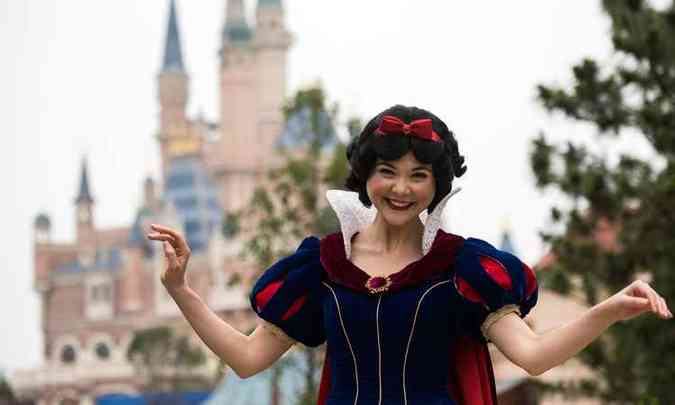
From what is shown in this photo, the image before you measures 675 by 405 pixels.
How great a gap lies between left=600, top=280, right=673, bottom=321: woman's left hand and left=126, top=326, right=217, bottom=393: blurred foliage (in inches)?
2565

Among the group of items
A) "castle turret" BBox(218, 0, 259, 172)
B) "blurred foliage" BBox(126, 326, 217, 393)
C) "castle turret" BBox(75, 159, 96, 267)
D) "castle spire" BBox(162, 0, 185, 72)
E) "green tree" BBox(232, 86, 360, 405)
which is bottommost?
"blurred foliage" BBox(126, 326, 217, 393)

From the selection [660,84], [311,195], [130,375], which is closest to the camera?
[660,84]

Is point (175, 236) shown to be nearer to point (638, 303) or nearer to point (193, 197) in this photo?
point (638, 303)

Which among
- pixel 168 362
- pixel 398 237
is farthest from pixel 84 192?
pixel 398 237

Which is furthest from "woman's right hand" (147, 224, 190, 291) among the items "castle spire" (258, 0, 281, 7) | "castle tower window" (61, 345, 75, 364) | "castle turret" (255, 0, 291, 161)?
"castle tower window" (61, 345, 75, 364)

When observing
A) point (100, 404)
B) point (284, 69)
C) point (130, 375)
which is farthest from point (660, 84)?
point (284, 69)

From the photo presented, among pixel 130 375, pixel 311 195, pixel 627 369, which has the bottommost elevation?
pixel 130 375

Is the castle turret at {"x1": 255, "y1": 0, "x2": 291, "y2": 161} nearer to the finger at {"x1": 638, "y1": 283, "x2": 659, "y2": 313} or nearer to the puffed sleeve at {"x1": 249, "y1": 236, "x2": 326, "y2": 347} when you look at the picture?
the puffed sleeve at {"x1": 249, "y1": 236, "x2": 326, "y2": 347}

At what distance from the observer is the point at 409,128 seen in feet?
15.8

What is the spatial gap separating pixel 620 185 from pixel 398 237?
1441cm

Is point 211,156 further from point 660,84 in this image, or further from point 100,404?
point 660,84

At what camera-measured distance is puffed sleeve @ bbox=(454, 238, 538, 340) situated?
15.5 feet

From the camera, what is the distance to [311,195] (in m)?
25.0

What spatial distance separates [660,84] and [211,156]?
3192 inches
